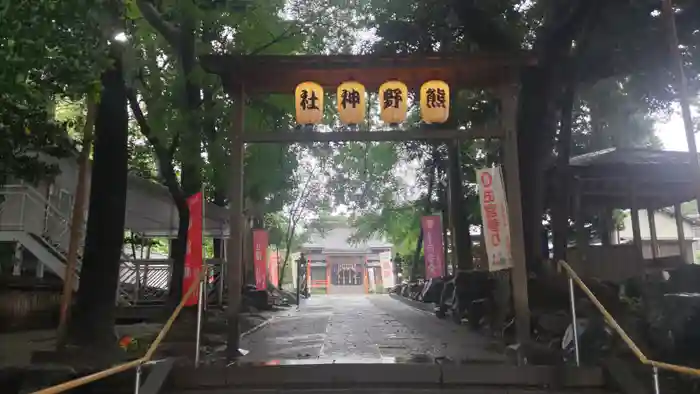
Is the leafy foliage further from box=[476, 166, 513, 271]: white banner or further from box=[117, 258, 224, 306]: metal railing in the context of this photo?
box=[117, 258, 224, 306]: metal railing

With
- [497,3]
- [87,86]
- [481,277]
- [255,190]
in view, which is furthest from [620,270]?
[87,86]

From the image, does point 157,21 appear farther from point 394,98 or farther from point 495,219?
point 495,219

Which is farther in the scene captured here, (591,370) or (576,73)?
(576,73)

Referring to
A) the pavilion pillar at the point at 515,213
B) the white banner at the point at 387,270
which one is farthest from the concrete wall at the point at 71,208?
the white banner at the point at 387,270

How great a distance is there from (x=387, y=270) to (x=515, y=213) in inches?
1827

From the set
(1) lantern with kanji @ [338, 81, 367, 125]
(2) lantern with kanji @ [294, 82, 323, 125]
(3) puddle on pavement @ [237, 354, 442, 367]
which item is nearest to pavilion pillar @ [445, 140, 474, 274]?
(1) lantern with kanji @ [338, 81, 367, 125]

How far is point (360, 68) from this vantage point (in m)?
9.31

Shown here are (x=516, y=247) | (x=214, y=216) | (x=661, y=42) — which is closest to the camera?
(x=516, y=247)

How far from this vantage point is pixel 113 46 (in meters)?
7.46

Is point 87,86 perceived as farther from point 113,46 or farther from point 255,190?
point 255,190

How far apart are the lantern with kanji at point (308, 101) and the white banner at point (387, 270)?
44617 millimetres

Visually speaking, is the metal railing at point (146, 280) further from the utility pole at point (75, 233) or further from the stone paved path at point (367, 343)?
the utility pole at point (75, 233)

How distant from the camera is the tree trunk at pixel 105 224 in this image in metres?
8.15

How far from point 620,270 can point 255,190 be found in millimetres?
10269
